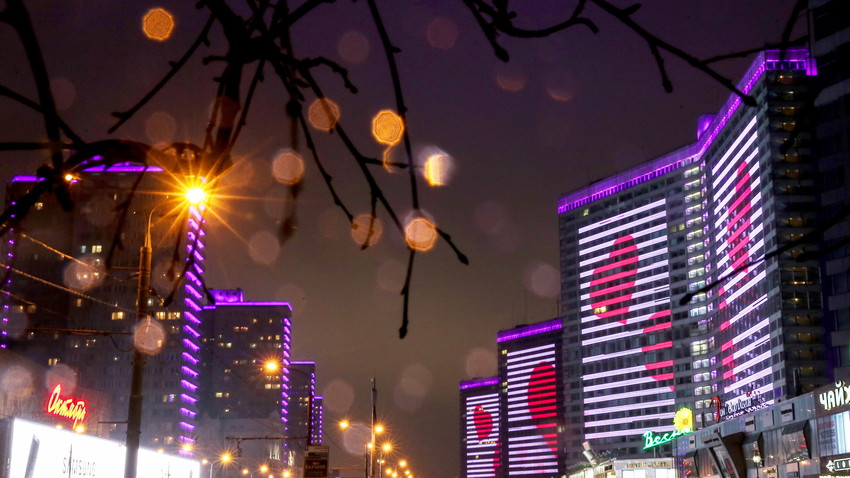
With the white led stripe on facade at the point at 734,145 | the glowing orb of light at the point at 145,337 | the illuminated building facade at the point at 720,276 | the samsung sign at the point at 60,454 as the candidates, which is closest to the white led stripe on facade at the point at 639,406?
the illuminated building facade at the point at 720,276

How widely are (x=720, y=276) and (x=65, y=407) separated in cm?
11475

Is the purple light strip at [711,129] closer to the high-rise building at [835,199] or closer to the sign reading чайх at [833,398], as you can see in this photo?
the high-rise building at [835,199]

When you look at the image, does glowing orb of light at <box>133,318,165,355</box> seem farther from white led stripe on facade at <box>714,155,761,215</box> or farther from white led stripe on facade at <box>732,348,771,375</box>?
white led stripe on facade at <box>714,155,761,215</box>

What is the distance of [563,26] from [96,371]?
7275 inches

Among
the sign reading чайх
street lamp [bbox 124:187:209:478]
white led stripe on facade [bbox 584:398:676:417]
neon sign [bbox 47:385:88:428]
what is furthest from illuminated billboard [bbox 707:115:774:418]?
street lamp [bbox 124:187:209:478]

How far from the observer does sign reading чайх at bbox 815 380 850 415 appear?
52.5 meters

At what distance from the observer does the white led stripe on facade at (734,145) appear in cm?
13660

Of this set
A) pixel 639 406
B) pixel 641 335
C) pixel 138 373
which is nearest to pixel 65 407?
pixel 138 373

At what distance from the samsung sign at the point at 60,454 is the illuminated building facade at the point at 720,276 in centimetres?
6702

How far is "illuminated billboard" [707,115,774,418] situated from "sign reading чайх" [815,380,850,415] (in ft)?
218

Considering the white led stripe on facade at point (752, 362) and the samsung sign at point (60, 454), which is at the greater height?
the white led stripe on facade at point (752, 362)

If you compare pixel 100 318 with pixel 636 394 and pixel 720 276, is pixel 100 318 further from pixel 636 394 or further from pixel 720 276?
pixel 720 276

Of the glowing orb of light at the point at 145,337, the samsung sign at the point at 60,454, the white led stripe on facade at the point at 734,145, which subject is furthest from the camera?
the white led stripe on facade at the point at 734,145

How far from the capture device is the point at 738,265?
126 m
